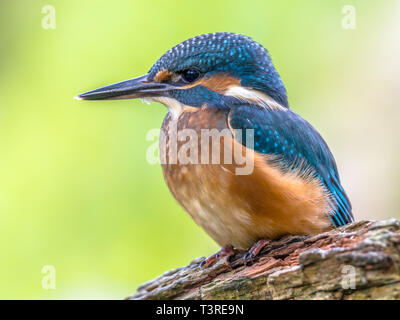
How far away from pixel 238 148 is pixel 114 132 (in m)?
1.94

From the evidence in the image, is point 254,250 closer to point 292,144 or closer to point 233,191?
point 233,191

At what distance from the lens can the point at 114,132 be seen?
16.7 feet

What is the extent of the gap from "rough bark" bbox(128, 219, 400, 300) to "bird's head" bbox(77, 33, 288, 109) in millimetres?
1017

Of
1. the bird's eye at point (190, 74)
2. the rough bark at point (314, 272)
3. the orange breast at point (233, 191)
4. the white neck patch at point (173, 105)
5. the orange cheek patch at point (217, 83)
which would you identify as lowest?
the rough bark at point (314, 272)

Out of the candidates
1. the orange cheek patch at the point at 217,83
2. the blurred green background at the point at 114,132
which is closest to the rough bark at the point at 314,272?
the orange cheek patch at the point at 217,83

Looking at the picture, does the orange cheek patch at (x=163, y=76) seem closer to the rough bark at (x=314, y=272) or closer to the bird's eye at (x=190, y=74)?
the bird's eye at (x=190, y=74)

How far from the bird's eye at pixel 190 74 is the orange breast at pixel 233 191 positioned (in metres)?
0.23

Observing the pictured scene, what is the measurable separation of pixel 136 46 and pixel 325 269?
310 cm

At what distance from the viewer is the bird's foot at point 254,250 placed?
343 cm

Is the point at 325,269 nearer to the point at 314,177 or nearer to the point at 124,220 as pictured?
the point at 314,177

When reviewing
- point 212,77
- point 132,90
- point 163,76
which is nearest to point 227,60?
point 212,77

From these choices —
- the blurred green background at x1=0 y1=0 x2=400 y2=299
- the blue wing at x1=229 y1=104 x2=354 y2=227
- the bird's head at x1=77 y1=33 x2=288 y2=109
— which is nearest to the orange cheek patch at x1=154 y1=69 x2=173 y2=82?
the bird's head at x1=77 y1=33 x2=288 y2=109

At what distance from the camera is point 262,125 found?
11.8 feet
